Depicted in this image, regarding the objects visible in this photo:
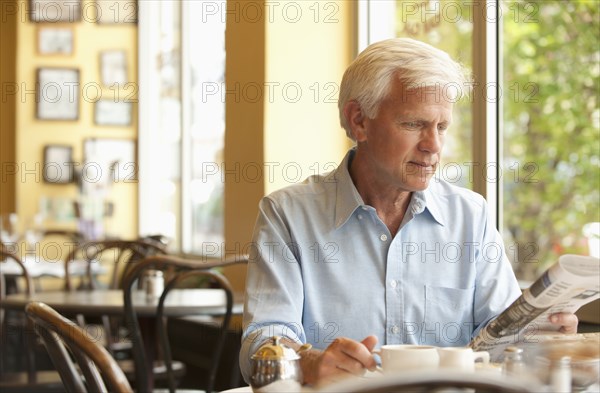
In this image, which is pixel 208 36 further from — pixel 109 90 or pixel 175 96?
pixel 109 90

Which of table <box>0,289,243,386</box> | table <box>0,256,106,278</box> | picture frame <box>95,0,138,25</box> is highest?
picture frame <box>95,0,138,25</box>

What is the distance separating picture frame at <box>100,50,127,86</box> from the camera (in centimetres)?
804

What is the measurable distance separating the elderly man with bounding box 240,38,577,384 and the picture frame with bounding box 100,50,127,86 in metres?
6.15

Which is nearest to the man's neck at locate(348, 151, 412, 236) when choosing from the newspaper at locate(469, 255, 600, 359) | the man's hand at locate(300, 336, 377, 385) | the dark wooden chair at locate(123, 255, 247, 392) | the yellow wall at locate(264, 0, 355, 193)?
the newspaper at locate(469, 255, 600, 359)

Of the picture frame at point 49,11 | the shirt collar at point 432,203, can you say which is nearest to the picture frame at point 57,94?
the picture frame at point 49,11

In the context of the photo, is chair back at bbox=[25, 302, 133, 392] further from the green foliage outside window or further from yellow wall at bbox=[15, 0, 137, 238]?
yellow wall at bbox=[15, 0, 137, 238]

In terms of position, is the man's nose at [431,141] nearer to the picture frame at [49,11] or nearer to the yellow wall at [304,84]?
the yellow wall at [304,84]

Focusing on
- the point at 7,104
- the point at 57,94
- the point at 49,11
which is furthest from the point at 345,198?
the point at 7,104

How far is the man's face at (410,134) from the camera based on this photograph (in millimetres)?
1996

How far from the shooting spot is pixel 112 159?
8.06 meters

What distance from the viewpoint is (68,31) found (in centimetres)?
832

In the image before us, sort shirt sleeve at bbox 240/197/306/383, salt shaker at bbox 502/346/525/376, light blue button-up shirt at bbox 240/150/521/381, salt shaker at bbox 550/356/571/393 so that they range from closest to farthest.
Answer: salt shaker at bbox 550/356/571/393, salt shaker at bbox 502/346/525/376, shirt sleeve at bbox 240/197/306/383, light blue button-up shirt at bbox 240/150/521/381

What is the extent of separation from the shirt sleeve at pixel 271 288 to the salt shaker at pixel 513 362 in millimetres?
579

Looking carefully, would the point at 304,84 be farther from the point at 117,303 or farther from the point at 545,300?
the point at 545,300
